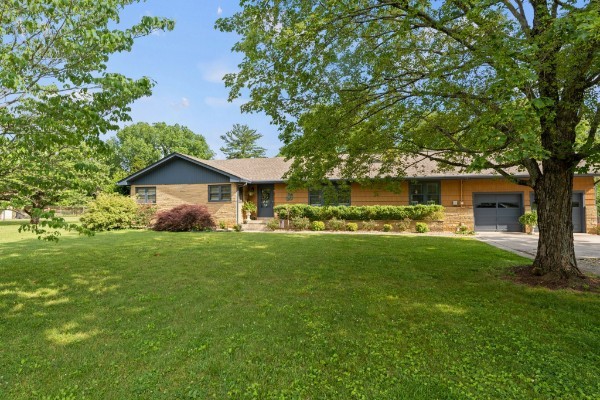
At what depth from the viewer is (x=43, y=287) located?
5.77 m

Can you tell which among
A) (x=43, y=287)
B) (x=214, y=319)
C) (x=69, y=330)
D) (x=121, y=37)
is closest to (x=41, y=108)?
(x=121, y=37)

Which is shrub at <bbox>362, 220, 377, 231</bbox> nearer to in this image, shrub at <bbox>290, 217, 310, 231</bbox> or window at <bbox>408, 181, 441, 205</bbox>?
window at <bbox>408, 181, 441, 205</bbox>

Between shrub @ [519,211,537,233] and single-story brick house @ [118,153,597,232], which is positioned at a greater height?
single-story brick house @ [118,153,597,232]

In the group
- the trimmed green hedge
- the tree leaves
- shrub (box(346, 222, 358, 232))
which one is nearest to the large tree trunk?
the tree leaves

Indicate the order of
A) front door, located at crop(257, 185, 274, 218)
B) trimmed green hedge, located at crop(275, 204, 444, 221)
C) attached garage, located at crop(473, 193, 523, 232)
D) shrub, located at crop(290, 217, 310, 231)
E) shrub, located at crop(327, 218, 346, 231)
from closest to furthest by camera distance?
attached garage, located at crop(473, 193, 523, 232), trimmed green hedge, located at crop(275, 204, 444, 221), shrub, located at crop(327, 218, 346, 231), shrub, located at crop(290, 217, 310, 231), front door, located at crop(257, 185, 274, 218)

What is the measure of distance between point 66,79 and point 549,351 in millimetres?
6979

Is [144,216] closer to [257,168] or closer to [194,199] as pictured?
[194,199]

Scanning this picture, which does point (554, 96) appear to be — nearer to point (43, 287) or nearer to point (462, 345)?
point (462, 345)

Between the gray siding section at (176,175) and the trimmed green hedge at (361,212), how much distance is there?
539cm

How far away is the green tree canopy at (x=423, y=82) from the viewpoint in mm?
4406

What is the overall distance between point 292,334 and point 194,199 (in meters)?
17.1

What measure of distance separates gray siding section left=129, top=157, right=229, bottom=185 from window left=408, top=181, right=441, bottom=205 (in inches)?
475

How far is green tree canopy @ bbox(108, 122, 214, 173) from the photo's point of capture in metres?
48.0

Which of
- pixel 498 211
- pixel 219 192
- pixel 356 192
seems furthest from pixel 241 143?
pixel 498 211
